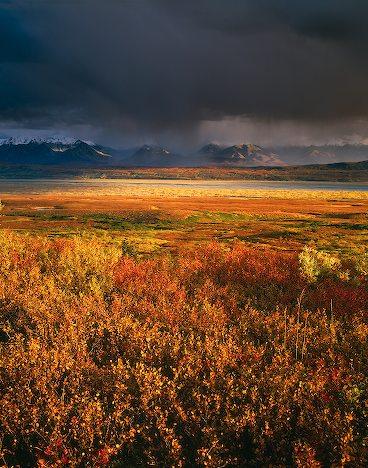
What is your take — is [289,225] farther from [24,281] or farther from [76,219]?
[24,281]

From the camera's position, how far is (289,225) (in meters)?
61.3

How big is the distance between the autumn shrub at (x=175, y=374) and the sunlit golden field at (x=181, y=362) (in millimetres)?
57

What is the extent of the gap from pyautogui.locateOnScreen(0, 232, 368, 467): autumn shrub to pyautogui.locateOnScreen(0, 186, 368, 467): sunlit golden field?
0.06m

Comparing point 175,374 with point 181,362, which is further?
point 181,362

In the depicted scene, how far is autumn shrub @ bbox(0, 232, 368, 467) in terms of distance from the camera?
8.09 metres

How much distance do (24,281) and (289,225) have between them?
162 ft

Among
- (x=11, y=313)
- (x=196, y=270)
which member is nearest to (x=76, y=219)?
(x=196, y=270)

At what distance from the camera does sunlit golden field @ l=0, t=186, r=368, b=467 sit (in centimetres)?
816

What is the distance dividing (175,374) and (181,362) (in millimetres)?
527

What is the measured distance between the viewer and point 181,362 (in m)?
9.91

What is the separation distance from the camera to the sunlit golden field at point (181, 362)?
8.16 m

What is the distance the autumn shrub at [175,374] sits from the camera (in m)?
8.09

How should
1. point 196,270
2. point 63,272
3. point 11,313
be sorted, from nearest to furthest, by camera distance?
point 11,313
point 63,272
point 196,270

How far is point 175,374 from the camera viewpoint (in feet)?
30.9
